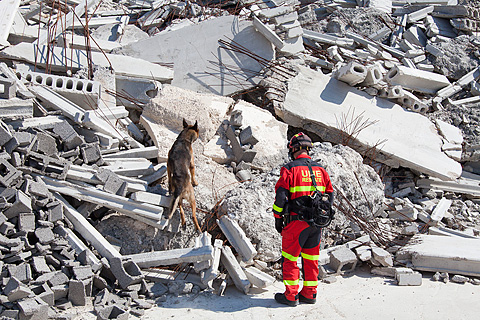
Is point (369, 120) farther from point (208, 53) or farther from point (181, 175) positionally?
point (181, 175)

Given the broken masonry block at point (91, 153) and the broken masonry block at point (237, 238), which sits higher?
the broken masonry block at point (91, 153)

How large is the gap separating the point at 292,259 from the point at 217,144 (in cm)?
296

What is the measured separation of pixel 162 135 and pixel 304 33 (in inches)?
202

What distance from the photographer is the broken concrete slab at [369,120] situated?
27.7 feet

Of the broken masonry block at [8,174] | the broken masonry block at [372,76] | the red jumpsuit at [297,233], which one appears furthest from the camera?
the broken masonry block at [372,76]

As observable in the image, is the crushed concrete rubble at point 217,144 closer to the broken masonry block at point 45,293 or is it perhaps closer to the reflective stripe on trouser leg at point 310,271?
the broken masonry block at point 45,293

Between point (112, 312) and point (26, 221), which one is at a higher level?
point (26, 221)

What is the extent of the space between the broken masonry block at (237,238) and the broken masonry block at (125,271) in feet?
4.09

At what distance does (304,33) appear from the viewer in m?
10.9

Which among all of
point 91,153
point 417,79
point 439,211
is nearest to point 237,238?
point 91,153

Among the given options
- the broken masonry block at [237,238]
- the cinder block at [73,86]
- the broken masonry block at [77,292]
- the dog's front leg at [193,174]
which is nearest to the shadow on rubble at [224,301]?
the broken masonry block at [237,238]

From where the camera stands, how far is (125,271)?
5.41m

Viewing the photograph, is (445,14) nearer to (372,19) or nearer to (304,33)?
(372,19)

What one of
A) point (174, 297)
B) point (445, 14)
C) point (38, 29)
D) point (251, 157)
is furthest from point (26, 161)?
point (445, 14)
